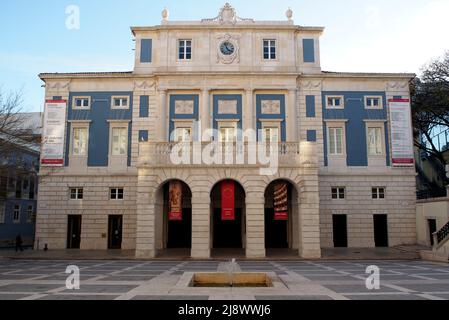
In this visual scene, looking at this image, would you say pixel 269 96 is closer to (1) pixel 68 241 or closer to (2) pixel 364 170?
(2) pixel 364 170

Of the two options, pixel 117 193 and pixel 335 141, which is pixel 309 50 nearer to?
pixel 335 141

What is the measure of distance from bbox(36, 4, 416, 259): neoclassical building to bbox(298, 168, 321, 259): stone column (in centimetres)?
410

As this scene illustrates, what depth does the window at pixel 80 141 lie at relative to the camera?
33.8 metres

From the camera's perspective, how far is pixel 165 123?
3331 centimetres

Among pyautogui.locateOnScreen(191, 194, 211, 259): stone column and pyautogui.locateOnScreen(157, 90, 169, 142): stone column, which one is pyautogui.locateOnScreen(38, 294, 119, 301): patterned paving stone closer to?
pyautogui.locateOnScreen(191, 194, 211, 259): stone column

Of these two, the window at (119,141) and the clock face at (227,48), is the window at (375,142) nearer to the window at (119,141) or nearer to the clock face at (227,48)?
the clock face at (227,48)

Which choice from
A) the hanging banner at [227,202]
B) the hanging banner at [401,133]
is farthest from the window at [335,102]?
the hanging banner at [227,202]

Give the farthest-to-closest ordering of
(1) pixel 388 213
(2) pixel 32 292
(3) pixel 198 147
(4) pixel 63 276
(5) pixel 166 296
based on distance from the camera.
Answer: (1) pixel 388 213
(3) pixel 198 147
(4) pixel 63 276
(2) pixel 32 292
(5) pixel 166 296

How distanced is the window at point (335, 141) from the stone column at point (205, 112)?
10738 millimetres

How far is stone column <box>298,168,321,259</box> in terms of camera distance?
27.1 metres

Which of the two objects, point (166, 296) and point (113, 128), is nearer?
point (166, 296)

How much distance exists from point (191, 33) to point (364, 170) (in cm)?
1945
